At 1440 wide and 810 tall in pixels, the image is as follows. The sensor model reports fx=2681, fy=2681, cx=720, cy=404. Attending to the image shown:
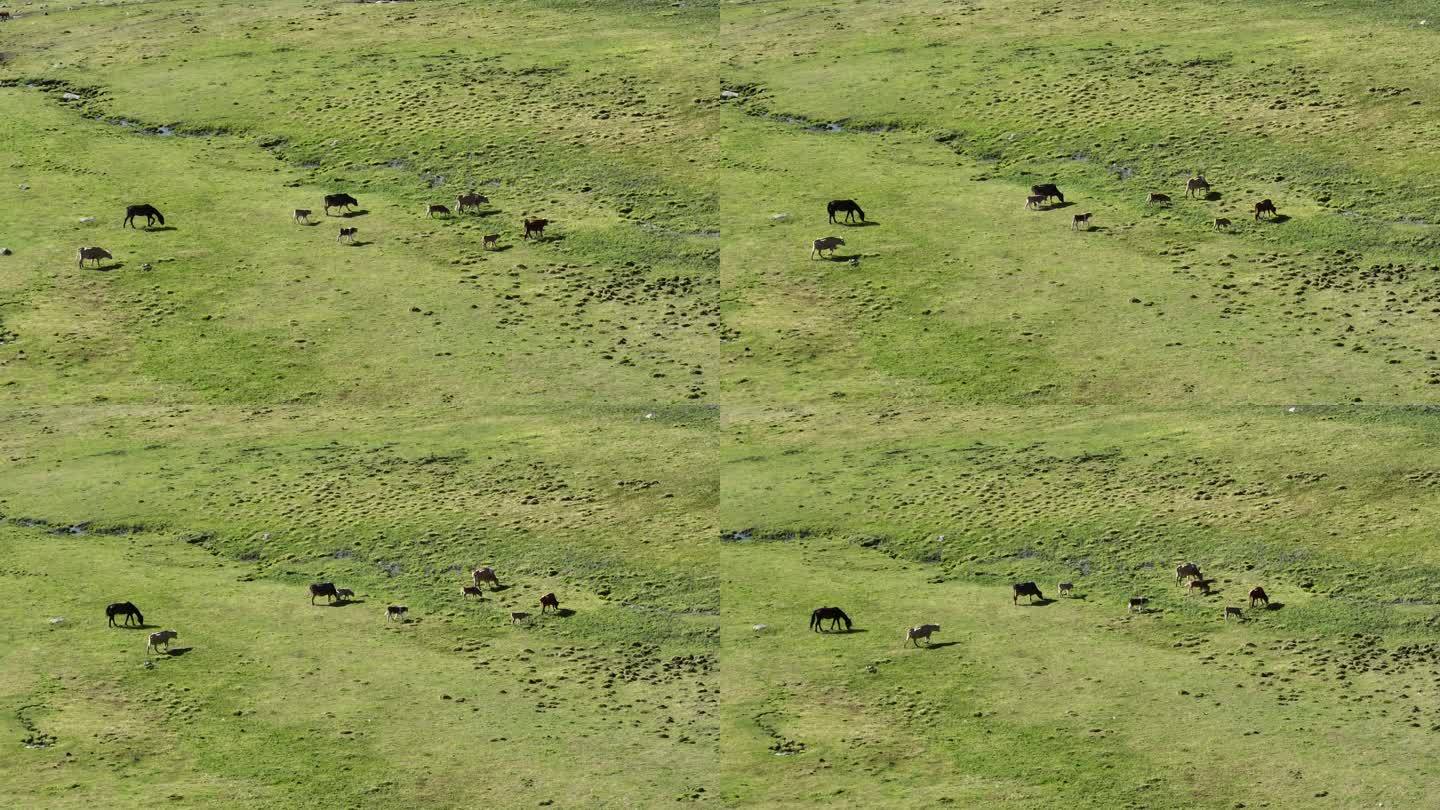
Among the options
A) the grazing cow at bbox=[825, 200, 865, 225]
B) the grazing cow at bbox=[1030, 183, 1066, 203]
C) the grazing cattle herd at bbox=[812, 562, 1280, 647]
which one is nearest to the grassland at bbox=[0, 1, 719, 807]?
the grazing cattle herd at bbox=[812, 562, 1280, 647]

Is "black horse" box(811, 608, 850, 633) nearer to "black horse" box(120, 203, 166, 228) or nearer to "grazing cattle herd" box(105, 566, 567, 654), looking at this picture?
"grazing cattle herd" box(105, 566, 567, 654)

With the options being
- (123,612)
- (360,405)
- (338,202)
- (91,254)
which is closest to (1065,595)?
(123,612)

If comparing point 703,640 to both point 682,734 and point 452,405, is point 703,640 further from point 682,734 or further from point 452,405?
point 452,405

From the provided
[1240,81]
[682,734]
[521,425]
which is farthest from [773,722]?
[1240,81]

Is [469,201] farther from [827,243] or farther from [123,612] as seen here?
[123,612]

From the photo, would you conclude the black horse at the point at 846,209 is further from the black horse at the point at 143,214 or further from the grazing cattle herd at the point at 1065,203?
the black horse at the point at 143,214

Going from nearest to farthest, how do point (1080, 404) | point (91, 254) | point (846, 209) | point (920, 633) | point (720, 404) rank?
point (920, 633) < point (1080, 404) < point (720, 404) < point (91, 254) < point (846, 209)
